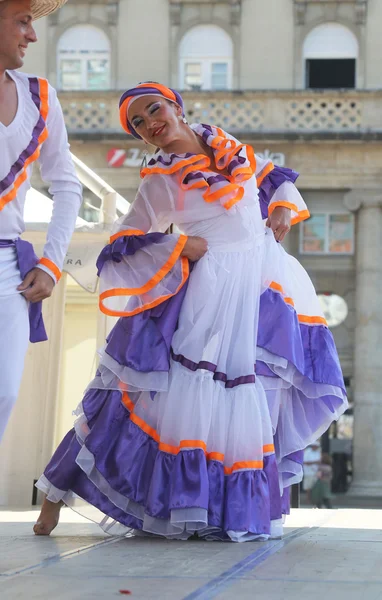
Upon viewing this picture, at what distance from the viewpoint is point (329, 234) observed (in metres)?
26.0

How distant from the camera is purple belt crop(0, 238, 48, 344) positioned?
12.1ft

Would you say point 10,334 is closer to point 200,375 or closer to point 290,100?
point 200,375

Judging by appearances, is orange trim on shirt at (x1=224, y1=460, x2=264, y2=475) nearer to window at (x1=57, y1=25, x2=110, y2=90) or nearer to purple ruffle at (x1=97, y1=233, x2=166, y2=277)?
purple ruffle at (x1=97, y1=233, x2=166, y2=277)

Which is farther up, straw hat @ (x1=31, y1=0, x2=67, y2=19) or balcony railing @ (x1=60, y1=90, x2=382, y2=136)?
balcony railing @ (x1=60, y1=90, x2=382, y2=136)

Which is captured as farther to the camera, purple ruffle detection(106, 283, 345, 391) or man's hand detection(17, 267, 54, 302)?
purple ruffle detection(106, 283, 345, 391)

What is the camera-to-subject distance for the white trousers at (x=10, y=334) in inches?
138

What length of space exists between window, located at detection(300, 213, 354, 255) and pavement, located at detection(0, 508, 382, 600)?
2078cm

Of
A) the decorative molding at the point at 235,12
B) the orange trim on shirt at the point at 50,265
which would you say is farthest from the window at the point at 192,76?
the orange trim on shirt at the point at 50,265

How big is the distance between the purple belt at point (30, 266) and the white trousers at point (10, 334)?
0.03 metres

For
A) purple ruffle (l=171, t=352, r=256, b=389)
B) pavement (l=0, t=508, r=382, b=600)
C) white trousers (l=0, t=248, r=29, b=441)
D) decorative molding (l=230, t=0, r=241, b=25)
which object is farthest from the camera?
decorative molding (l=230, t=0, r=241, b=25)

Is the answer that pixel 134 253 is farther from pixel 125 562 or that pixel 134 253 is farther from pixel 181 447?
pixel 125 562

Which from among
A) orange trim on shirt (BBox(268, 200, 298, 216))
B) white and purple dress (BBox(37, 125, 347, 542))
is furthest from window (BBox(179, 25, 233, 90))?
white and purple dress (BBox(37, 125, 347, 542))

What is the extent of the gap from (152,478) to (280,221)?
4.41 feet

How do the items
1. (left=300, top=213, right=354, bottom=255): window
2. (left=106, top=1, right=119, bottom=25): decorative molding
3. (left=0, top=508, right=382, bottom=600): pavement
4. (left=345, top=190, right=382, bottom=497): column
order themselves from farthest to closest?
(left=106, top=1, right=119, bottom=25): decorative molding
(left=300, top=213, right=354, bottom=255): window
(left=345, top=190, right=382, bottom=497): column
(left=0, top=508, right=382, bottom=600): pavement
